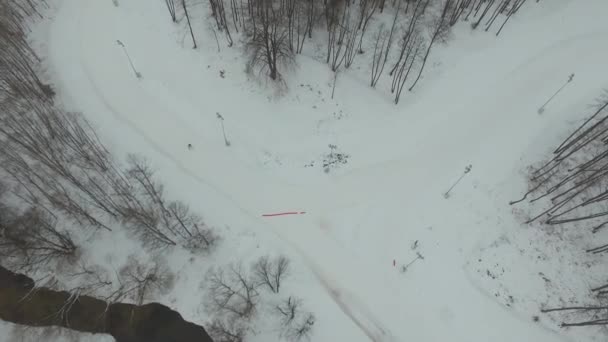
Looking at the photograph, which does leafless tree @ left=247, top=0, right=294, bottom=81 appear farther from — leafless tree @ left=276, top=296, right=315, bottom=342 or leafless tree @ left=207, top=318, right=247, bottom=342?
leafless tree @ left=207, top=318, right=247, bottom=342

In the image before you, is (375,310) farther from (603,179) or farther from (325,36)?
(325,36)

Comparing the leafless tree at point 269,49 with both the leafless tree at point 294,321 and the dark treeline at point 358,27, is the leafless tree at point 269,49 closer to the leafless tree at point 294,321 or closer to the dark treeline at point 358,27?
the dark treeline at point 358,27

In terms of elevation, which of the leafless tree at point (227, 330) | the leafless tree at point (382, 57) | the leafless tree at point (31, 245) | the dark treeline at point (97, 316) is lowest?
the dark treeline at point (97, 316)

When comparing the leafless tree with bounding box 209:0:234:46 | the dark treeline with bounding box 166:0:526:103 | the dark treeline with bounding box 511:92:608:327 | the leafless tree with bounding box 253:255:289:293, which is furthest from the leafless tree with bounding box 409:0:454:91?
the leafless tree with bounding box 253:255:289:293

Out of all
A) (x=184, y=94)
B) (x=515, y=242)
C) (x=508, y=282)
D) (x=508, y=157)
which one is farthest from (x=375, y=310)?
(x=184, y=94)

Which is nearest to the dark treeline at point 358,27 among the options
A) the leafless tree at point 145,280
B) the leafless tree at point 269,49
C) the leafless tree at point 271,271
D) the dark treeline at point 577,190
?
the leafless tree at point 269,49

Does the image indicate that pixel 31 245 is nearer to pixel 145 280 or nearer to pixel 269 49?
pixel 145 280
